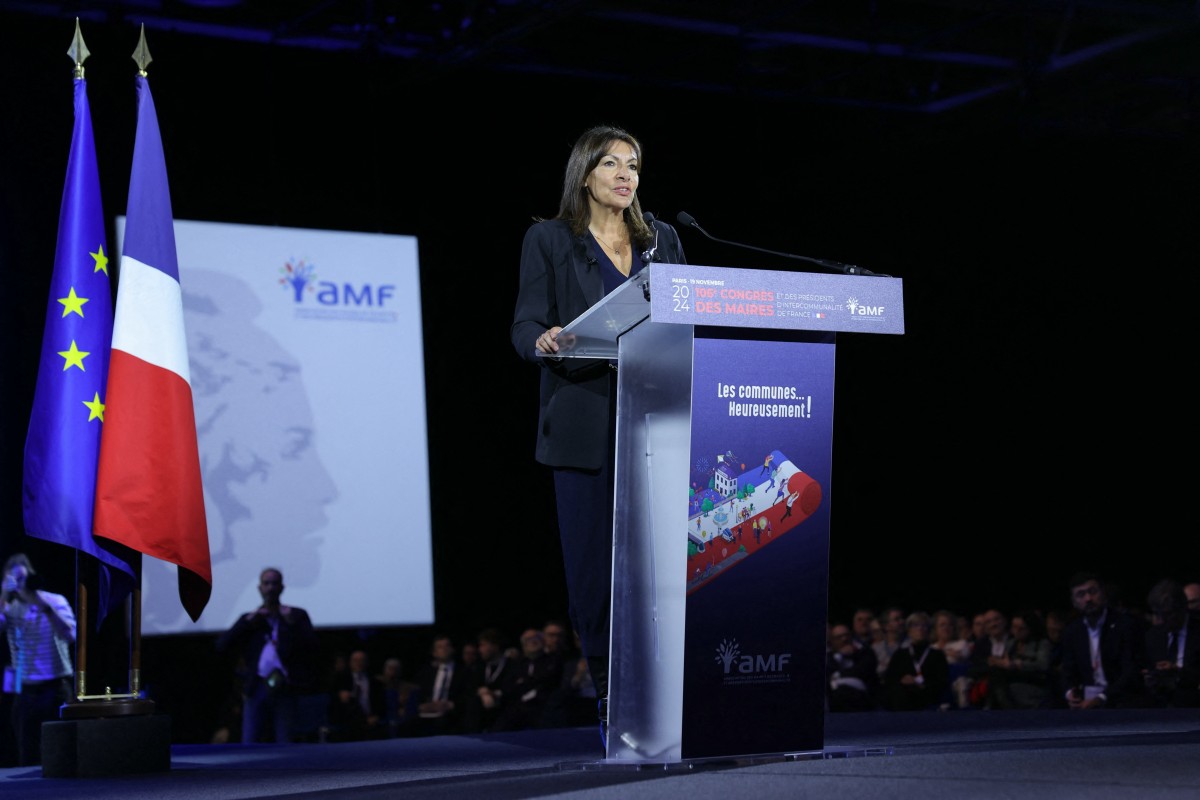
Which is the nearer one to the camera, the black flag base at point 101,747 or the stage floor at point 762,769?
the stage floor at point 762,769

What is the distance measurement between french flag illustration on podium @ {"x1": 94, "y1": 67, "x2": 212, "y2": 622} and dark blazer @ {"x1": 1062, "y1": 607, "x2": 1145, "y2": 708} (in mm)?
4179

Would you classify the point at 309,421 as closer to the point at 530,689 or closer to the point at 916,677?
the point at 530,689

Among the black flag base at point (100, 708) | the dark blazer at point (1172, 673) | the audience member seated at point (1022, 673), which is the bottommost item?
the audience member seated at point (1022, 673)

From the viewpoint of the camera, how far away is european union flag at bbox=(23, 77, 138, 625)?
3684 millimetres

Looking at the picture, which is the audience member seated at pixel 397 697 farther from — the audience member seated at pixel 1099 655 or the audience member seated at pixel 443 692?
the audience member seated at pixel 1099 655

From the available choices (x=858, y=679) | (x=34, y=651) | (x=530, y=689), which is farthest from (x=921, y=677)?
(x=34, y=651)

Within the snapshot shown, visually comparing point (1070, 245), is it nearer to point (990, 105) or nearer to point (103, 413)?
point (990, 105)

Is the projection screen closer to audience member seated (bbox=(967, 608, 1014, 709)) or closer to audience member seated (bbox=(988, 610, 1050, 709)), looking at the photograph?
audience member seated (bbox=(967, 608, 1014, 709))

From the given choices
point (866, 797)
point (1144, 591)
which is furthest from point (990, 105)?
point (866, 797)

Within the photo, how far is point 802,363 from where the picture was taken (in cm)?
246

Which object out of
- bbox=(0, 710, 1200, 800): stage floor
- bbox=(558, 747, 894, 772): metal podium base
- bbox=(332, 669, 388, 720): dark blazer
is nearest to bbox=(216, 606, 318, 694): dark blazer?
bbox=(332, 669, 388, 720): dark blazer

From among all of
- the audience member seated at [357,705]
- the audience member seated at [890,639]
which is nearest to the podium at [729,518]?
the audience member seated at [890,639]

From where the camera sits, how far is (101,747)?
343 centimetres

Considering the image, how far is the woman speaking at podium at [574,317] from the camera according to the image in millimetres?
2789
